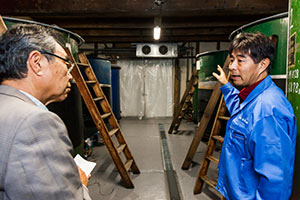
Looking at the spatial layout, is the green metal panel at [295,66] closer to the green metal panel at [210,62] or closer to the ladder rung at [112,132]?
the ladder rung at [112,132]

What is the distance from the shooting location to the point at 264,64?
1.21 metres

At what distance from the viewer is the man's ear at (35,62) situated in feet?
2.70

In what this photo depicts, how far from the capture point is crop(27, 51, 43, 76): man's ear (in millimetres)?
823

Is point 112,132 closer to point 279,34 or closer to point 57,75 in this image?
point 57,75

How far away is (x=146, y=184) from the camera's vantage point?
2.75m

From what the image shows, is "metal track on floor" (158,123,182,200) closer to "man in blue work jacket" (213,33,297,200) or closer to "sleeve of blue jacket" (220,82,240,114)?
"man in blue work jacket" (213,33,297,200)

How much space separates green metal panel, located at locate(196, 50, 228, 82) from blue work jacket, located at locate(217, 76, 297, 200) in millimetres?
2826


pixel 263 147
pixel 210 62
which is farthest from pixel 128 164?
pixel 210 62

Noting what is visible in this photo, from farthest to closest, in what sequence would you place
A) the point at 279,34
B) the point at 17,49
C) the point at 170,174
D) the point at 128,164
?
the point at 170,174, the point at 128,164, the point at 279,34, the point at 17,49

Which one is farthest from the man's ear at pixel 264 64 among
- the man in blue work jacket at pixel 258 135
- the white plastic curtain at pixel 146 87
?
the white plastic curtain at pixel 146 87

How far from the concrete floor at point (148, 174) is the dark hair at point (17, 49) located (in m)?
2.16

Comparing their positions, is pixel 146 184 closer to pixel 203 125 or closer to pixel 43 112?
pixel 203 125

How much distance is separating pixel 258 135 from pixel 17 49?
1288 mm

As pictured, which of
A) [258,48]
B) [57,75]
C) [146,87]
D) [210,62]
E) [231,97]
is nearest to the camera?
[57,75]
